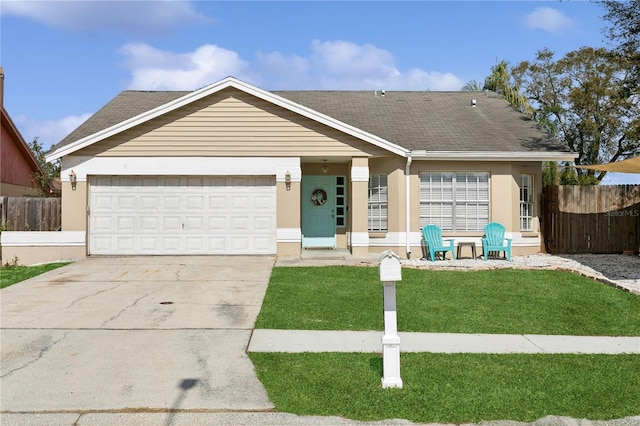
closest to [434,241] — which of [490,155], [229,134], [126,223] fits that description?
[490,155]

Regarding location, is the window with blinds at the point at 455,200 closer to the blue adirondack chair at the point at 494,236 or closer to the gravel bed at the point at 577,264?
the blue adirondack chair at the point at 494,236

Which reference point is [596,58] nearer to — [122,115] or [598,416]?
[122,115]

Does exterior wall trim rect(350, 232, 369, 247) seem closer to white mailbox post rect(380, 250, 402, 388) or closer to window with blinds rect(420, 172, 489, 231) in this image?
window with blinds rect(420, 172, 489, 231)

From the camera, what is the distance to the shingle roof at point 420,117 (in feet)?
50.9

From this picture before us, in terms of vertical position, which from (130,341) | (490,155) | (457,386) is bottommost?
(457,386)

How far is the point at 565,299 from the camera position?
9.35 m

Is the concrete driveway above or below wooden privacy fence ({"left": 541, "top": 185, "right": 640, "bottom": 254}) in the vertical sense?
below

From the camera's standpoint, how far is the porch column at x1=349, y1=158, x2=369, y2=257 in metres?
14.9

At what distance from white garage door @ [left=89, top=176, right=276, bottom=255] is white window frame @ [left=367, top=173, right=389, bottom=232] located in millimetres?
2805

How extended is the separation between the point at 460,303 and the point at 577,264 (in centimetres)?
606

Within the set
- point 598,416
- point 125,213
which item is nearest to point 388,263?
point 598,416

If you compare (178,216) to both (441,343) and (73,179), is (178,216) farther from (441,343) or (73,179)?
(441,343)

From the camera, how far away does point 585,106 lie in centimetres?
2738

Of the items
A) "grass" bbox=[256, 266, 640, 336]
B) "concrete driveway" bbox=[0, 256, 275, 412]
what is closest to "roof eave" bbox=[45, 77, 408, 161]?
"concrete driveway" bbox=[0, 256, 275, 412]
